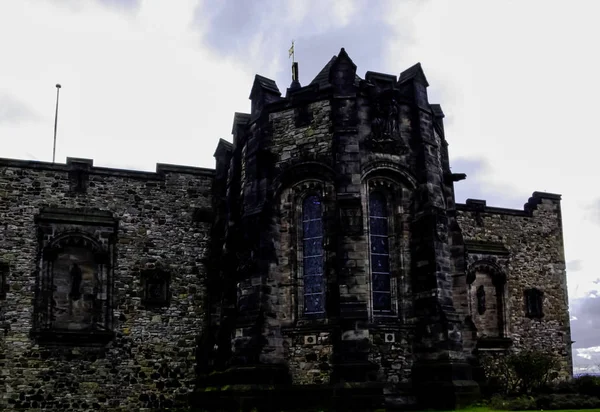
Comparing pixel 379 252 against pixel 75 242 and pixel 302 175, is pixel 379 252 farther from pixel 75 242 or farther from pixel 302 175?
pixel 75 242

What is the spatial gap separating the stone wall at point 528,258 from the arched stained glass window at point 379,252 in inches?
362

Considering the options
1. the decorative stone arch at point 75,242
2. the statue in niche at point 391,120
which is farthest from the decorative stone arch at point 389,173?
the decorative stone arch at point 75,242

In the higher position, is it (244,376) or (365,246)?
(365,246)

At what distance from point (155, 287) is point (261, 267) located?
564 centimetres

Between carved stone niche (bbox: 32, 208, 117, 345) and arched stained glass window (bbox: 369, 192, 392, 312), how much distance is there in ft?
27.1

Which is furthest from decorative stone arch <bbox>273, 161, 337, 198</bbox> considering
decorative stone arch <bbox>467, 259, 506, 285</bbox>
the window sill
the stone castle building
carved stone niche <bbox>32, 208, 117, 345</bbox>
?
decorative stone arch <bbox>467, 259, 506, 285</bbox>

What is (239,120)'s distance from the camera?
21438mm

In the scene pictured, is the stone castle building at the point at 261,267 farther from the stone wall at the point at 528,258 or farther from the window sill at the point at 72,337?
the stone wall at the point at 528,258

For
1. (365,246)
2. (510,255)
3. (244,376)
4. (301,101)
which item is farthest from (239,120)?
(510,255)

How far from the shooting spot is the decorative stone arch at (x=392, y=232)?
17875 millimetres

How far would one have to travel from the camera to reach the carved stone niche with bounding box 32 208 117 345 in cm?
2097

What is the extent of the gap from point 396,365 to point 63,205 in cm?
1108

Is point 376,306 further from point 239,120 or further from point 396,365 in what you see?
point 239,120

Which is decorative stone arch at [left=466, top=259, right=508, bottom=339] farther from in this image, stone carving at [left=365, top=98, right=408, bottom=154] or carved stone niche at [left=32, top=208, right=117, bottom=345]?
carved stone niche at [left=32, top=208, right=117, bottom=345]
